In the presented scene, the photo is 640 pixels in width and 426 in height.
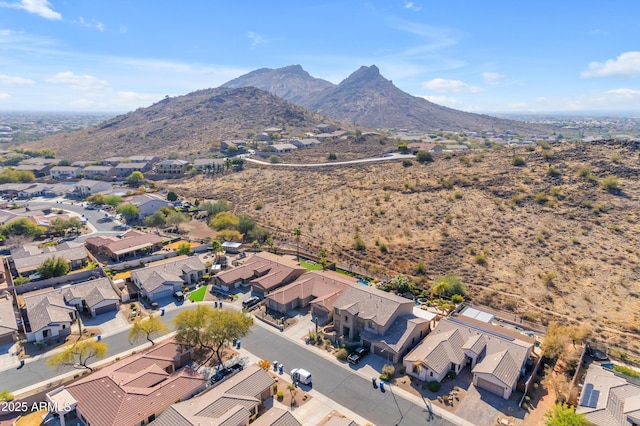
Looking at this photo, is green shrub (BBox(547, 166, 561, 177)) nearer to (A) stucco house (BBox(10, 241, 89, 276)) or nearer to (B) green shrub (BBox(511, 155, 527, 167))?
(B) green shrub (BBox(511, 155, 527, 167))

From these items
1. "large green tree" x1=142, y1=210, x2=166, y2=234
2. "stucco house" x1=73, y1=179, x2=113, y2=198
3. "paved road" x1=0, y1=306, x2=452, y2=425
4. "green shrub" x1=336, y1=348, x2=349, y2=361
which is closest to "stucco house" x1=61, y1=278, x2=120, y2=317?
"paved road" x1=0, y1=306, x2=452, y2=425

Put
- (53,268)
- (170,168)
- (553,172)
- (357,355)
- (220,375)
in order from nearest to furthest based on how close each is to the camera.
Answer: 1. (220,375)
2. (357,355)
3. (53,268)
4. (553,172)
5. (170,168)

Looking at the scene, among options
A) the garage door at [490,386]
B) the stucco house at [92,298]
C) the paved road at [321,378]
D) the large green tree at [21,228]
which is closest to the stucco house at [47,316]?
the stucco house at [92,298]

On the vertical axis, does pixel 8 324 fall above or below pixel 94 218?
below

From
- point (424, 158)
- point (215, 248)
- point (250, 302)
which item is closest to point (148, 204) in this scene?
point (215, 248)

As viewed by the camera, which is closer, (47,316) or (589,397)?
(589,397)

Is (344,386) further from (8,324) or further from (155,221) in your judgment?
(155,221)

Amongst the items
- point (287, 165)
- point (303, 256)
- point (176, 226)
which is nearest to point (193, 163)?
point (287, 165)

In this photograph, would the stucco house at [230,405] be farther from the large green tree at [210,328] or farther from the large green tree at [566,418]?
the large green tree at [566,418]
